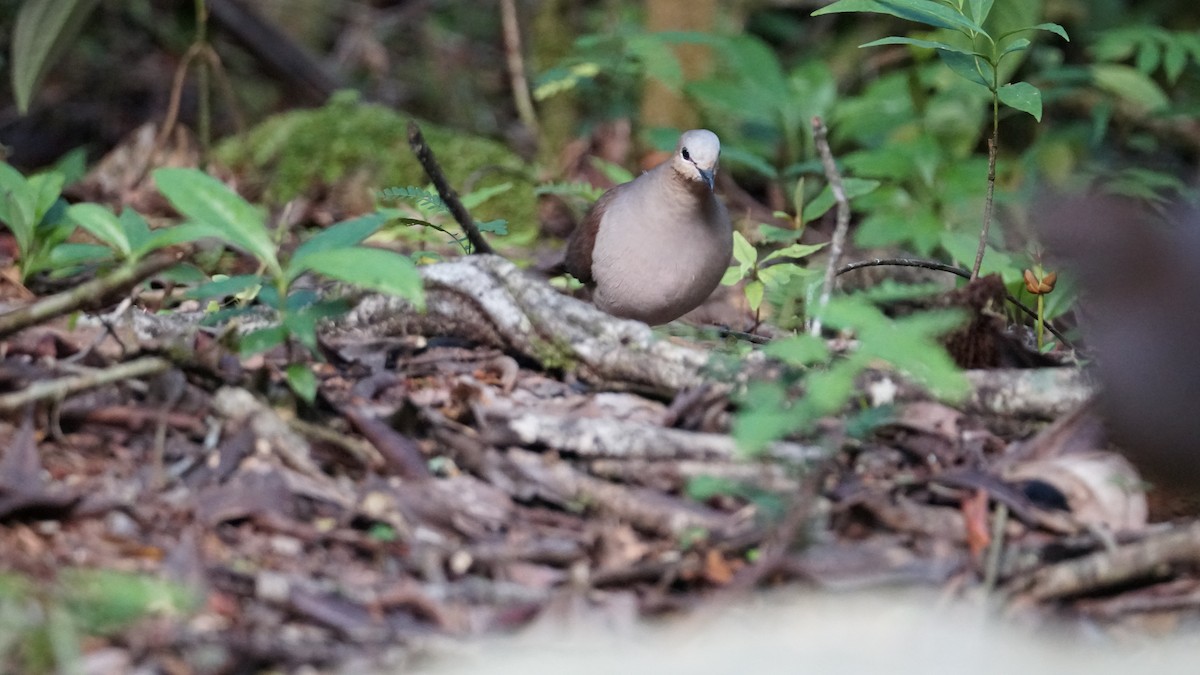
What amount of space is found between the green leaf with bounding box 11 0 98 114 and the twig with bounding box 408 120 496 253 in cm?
250

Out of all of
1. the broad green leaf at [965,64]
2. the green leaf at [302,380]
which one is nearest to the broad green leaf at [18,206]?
the green leaf at [302,380]

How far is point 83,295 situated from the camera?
2773mm

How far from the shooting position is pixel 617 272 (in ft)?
13.6

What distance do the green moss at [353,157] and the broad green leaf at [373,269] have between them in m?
3.59

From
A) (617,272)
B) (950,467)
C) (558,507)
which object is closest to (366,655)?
(558,507)

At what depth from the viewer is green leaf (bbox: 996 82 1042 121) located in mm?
3227

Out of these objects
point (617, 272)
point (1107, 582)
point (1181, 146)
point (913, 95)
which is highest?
point (1181, 146)

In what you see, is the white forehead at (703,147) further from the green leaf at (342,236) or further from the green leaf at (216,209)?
the green leaf at (216,209)

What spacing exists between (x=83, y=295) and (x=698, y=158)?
196 centimetres

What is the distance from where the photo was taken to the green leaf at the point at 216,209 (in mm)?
2824

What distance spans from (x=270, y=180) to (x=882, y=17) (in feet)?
15.0

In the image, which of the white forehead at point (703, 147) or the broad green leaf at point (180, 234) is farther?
the white forehead at point (703, 147)

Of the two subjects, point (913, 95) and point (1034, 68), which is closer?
point (913, 95)

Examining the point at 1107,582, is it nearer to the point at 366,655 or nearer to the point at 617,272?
the point at 366,655
